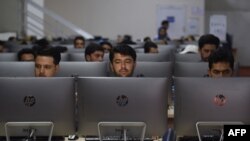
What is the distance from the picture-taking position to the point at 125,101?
317 cm

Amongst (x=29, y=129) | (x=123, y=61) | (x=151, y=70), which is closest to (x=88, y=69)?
(x=123, y=61)

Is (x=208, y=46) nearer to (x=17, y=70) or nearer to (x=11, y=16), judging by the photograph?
(x=17, y=70)

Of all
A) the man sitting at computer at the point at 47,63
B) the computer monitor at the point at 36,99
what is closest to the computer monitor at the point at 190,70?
the man sitting at computer at the point at 47,63

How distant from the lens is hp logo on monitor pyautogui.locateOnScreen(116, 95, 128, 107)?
316cm

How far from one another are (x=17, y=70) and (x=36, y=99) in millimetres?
1814

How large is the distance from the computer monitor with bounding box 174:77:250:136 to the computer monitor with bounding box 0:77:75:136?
660 mm

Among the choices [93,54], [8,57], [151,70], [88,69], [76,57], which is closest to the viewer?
[151,70]

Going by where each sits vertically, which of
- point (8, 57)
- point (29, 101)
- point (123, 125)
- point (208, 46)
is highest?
point (208, 46)

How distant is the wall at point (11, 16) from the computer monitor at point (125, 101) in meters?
11.2

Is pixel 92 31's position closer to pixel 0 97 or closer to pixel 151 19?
pixel 151 19

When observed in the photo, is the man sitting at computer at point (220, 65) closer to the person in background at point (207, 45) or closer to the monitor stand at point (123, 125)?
the monitor stand at point (123, 125)

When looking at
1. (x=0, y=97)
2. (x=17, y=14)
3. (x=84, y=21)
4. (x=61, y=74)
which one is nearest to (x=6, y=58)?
(x=61, y=74)

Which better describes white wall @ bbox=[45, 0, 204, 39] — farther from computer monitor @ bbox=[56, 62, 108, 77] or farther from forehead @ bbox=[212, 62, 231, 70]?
forehead @ bbox=[212, 62, 231, 70]

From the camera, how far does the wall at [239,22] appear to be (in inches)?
658
